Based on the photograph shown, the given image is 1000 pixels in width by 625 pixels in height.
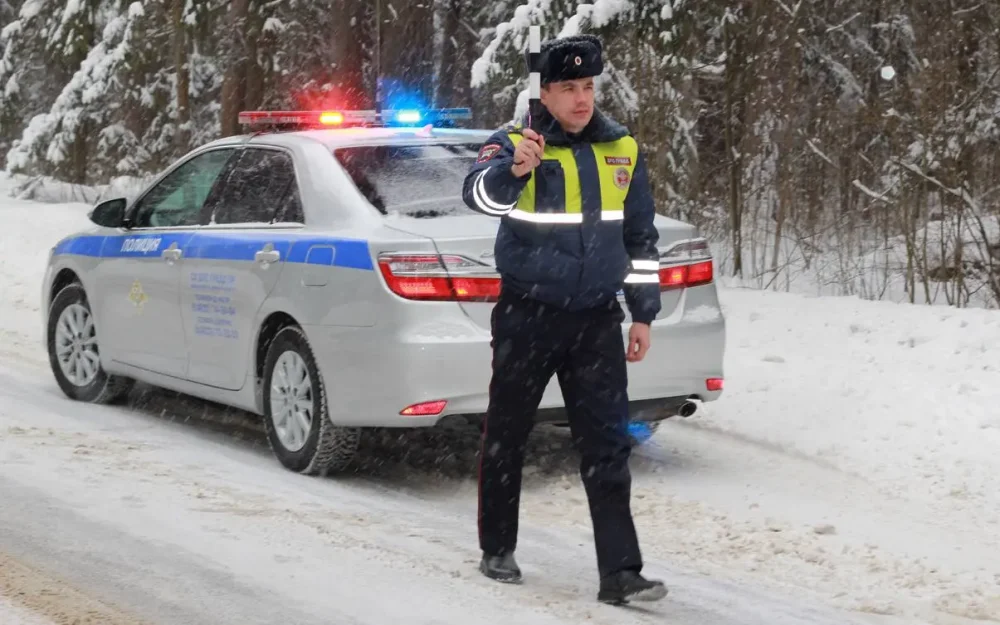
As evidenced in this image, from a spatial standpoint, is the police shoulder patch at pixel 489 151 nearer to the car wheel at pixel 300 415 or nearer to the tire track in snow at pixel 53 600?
the tire track in snow at pixel 53 600

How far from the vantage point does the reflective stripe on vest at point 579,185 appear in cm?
483

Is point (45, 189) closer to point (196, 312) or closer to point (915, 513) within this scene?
point (196, 312)

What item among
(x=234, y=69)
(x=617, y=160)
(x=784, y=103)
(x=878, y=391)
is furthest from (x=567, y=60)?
(x=234, y=69)

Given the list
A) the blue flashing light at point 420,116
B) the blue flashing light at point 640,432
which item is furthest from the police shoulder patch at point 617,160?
the blue flashing light at point 640,432

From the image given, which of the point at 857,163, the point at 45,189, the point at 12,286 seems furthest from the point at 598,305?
the point at 45,189

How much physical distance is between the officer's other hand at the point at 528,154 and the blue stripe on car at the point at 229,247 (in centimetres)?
180

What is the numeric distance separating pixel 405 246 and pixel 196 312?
1.74 metres

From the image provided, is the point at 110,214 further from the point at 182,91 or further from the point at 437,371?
the point at 182,91

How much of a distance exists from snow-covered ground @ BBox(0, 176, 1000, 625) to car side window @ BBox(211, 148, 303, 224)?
3.90 feet

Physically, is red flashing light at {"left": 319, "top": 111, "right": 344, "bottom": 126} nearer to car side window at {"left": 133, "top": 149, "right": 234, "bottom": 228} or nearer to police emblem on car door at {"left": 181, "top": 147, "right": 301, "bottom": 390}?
police emblem on car door at {"left": 181, "top": 147, "right": 301, "bottom": 390}

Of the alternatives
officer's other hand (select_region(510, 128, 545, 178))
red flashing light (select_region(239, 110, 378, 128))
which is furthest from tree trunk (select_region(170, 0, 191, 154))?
officer's other hand (select_region(510, 128, 545, 178))

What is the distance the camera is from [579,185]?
4.84 m

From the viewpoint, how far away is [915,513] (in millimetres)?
6488

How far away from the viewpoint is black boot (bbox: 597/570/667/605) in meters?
4.86
